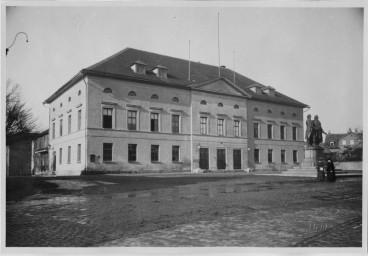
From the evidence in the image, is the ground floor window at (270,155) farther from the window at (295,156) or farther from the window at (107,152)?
the window at (107,152)

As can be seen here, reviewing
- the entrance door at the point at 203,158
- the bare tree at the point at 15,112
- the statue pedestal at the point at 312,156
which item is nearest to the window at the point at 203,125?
the entrance door at the point at 203,158

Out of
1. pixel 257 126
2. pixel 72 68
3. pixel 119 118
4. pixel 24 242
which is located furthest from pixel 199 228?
pixel 257 126

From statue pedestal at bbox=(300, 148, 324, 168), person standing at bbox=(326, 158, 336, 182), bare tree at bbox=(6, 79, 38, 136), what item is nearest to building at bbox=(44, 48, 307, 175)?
statue pedestal at bbox=(300, 148, 324, 168)

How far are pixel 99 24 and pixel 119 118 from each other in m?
12.3

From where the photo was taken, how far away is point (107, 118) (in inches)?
770

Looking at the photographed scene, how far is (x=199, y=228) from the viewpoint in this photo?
217 inches

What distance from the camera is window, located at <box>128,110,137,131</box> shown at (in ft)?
67.3

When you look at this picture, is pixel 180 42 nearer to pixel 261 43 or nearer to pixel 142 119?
pixel 261 43

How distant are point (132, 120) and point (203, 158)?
5.80 meters

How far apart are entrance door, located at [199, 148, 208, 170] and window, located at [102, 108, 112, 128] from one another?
6682mm

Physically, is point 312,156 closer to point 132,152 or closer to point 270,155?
point 270,155

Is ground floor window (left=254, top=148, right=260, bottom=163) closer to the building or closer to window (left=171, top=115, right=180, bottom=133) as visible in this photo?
the building

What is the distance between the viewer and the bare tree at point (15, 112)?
736 cm

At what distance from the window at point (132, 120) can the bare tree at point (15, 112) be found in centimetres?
1171
